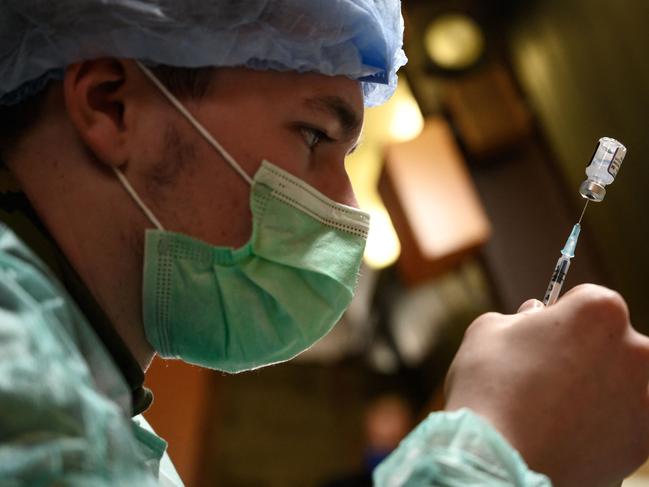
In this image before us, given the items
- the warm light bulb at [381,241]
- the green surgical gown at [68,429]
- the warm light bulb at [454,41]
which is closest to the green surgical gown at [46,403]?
the green surgical gown at [68,429]

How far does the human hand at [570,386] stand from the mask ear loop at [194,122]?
371mm

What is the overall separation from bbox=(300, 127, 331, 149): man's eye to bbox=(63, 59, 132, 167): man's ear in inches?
8.8

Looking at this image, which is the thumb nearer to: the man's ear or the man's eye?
the man's eye

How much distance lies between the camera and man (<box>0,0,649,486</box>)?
3.00 ft

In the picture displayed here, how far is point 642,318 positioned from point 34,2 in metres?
1.66

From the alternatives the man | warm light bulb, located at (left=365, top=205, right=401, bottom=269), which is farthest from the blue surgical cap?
warm light bulb, located at (left=365, top=205, right=401, bottom=269)

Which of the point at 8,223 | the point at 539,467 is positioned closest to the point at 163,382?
the point at 8,223

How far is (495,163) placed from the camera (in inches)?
123

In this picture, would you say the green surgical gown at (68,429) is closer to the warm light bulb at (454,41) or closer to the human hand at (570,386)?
the human hand at (570,386)

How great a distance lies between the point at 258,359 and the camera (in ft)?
3.79

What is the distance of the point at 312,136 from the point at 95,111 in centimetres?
27

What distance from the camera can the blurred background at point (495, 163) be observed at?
2248 mm

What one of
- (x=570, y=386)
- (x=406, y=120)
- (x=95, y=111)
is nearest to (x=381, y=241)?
(x=406, y=120)

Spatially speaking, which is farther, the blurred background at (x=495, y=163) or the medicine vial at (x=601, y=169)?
the blurred background at (x=495, y=163)
